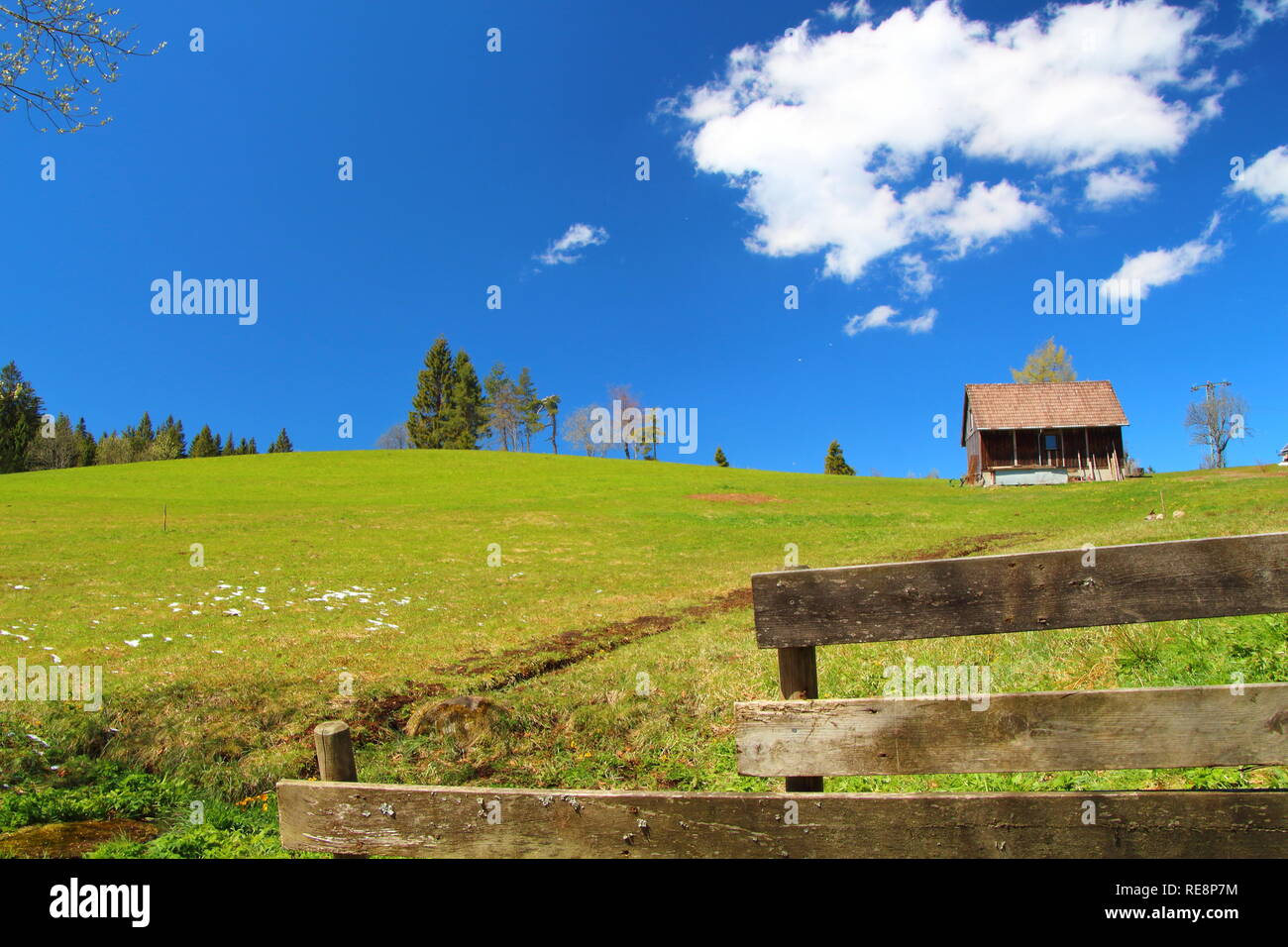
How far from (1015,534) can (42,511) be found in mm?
48656

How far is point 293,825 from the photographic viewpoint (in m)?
3.81

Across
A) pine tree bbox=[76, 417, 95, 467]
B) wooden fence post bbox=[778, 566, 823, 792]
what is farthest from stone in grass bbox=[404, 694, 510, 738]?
pine tree bbox=[76, 417, 95, 467]

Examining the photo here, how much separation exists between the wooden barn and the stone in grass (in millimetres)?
60013

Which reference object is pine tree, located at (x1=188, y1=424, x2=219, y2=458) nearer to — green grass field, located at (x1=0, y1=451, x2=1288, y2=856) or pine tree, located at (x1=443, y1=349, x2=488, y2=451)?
pine tree, located at (x1=443, y1=349, x2=488, y2=451)

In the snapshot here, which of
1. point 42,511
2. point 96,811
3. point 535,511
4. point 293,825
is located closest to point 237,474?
point 42,511

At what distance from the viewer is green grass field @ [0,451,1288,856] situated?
281 inches

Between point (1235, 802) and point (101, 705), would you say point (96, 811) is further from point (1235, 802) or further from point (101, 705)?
point (1235, 802)

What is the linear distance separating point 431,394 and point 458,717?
106201 mm

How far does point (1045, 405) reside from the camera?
61312 millimetres

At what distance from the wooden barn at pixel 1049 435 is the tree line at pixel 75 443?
91.8 metres

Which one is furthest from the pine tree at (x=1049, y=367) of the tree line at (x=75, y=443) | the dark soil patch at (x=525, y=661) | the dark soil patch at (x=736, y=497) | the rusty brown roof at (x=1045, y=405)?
the tree line at (x=75, y=443)

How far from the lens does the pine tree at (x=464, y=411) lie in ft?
347

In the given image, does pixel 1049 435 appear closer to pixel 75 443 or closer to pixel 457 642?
pixel 457 642

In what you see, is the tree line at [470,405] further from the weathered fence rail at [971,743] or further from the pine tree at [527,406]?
the weathered fence rail at [971,743]
